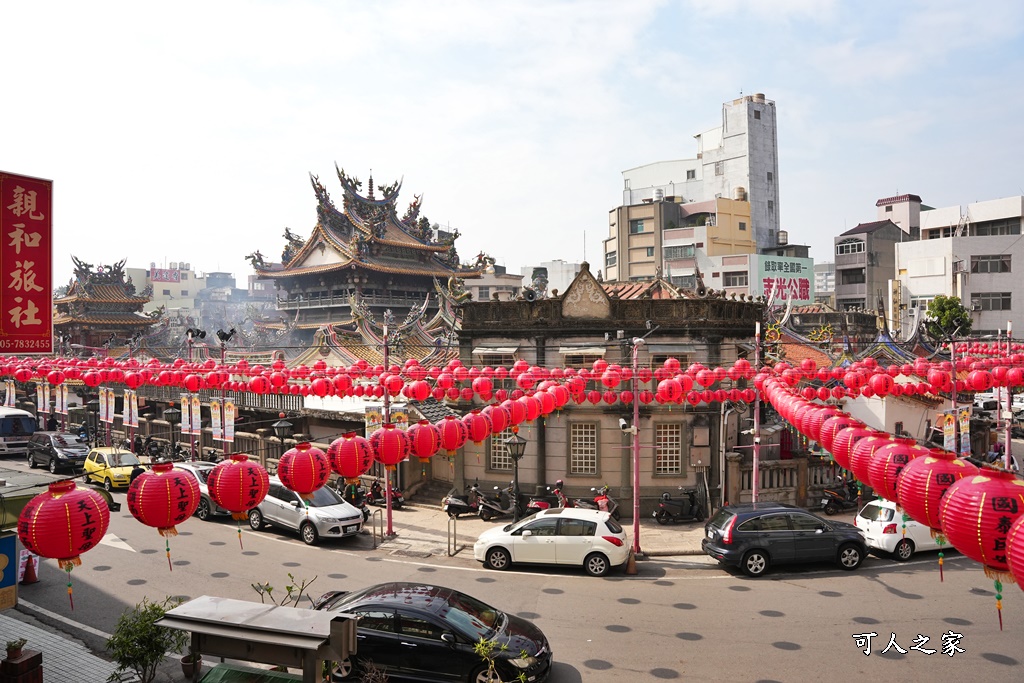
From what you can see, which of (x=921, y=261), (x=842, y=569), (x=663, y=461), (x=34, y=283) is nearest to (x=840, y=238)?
(x=921, y=261)

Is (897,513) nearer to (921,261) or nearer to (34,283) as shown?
(34,283)

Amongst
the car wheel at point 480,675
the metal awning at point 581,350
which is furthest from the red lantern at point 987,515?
the metal awning at point 581,350

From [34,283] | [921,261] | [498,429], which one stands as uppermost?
[921,261]

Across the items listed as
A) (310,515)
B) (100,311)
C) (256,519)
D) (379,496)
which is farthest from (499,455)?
(100,311)

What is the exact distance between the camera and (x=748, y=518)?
1686 cm

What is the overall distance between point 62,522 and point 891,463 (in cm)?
1130

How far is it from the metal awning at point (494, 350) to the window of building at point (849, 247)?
163ft

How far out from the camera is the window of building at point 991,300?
53.8 metres

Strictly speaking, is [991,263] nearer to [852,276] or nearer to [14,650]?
[852,276]

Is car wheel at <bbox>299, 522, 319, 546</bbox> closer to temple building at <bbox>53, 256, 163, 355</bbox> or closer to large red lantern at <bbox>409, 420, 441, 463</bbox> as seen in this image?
large red lantern at <bbox>409, 420, 441, 463</bbox>

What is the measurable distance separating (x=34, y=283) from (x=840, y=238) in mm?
63569

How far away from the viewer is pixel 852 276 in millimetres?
63938

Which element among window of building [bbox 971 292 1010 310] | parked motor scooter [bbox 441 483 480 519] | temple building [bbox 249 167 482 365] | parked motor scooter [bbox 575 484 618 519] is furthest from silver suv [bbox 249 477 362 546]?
window of building [bbox 971 292 1010 310]

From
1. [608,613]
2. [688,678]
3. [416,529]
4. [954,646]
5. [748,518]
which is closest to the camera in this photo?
[688,678]
